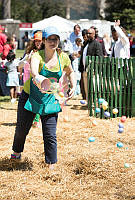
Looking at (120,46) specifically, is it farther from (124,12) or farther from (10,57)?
(124,12)

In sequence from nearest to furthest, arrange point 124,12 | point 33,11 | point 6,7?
point 6,7 < point 124,12 < point 33,11

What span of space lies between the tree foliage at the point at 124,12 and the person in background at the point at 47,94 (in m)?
37.2

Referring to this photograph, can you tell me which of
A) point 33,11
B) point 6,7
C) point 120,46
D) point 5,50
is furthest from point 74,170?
point 33,11

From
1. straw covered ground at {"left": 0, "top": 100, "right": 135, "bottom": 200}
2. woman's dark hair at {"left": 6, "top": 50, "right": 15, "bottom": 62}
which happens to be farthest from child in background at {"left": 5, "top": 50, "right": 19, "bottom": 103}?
straw covered ground at {"left": 0, "top": 100, "right": 135, "bottom": 200}

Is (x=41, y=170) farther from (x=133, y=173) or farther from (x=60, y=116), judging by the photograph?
(x=60, y=116)

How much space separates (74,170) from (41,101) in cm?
103

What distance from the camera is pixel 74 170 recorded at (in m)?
4.78

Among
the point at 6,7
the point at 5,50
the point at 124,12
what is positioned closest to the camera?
the point at 5,50

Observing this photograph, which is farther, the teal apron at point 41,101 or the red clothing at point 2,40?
the red clothing at point 2,40

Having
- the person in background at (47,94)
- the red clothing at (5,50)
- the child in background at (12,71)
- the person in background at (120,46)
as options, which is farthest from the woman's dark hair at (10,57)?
the person in background at (47,94)

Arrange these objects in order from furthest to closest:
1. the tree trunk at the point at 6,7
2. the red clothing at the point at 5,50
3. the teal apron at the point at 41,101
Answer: the tree trunk at the point at 6,7
the red clothing at the point at 5,50
the teal apron at the point at 41,101

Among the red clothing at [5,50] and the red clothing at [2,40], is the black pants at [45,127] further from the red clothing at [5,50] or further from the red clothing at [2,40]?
the red clothing at [5,50]

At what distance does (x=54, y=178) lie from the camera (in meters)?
4.45

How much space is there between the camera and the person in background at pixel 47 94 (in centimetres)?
426
